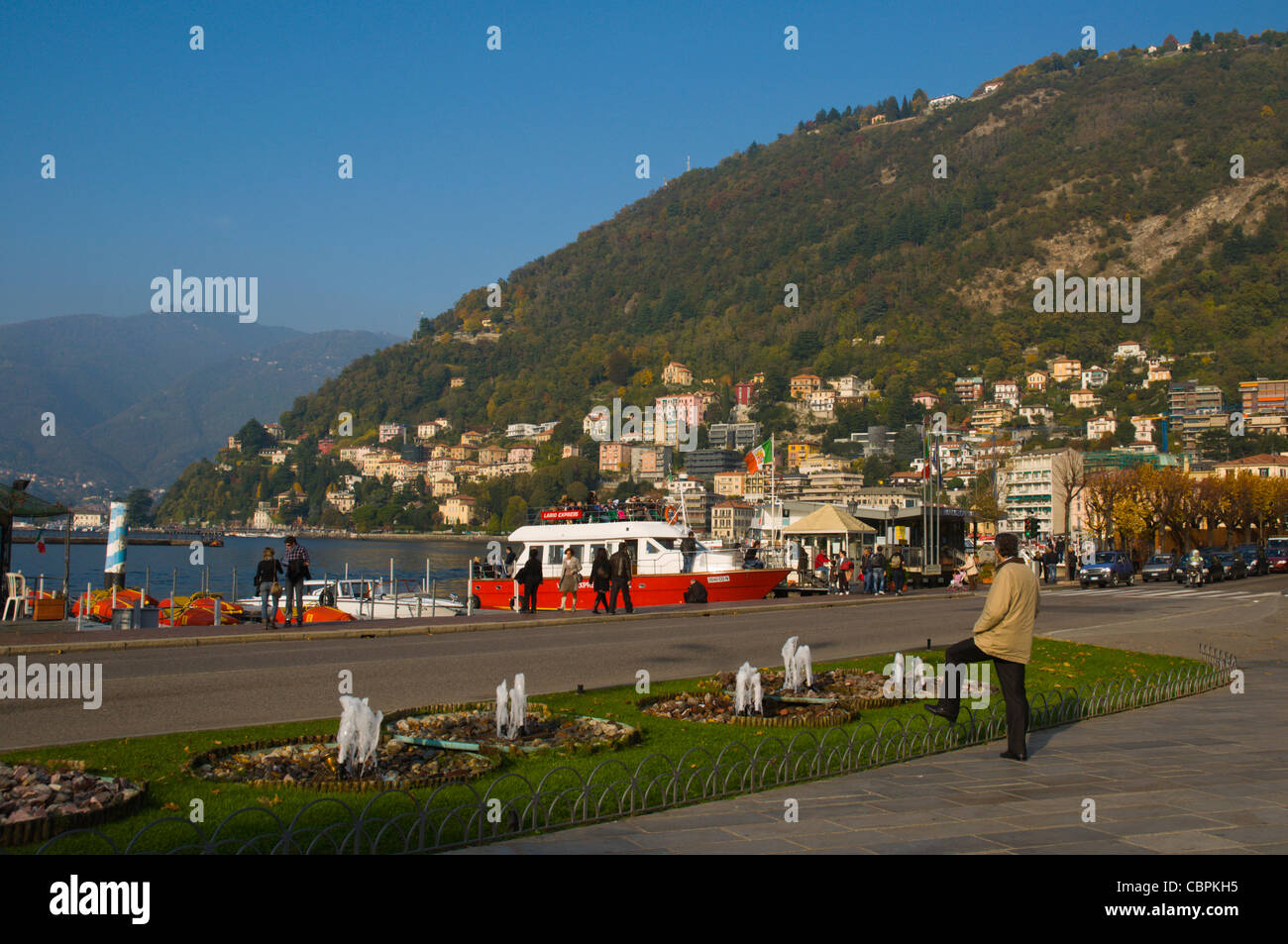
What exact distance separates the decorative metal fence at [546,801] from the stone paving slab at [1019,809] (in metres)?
0.17

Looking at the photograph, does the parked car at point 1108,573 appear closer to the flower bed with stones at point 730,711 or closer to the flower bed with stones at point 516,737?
the flower bed with stones at point 730,711

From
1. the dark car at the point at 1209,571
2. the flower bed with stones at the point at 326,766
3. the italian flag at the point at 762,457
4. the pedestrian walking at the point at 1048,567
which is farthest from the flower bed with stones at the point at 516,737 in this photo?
the dark car at the point at 1209,571

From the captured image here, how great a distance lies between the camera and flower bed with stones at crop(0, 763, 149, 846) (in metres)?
5.82

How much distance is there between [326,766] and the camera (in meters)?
7.76

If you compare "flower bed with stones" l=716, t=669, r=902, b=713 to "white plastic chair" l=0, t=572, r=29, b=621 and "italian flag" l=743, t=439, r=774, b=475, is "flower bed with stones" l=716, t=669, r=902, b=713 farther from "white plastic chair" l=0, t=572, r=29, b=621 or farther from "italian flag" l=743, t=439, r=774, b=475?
"italian flag" l=743, t=439, r=774, b=475

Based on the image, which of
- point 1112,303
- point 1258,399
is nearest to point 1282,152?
point 1112,303

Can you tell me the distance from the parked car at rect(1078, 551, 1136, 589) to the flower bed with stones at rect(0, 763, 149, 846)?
3808 centimetres

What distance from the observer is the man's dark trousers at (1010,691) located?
8.34 metres

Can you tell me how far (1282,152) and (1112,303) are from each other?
49.4 metres

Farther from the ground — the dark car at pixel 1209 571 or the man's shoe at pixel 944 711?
the man's shoe at pixel 944 711

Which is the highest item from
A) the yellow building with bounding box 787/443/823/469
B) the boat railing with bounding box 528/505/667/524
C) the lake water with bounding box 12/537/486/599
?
the yellow building with bounding box 787/443/823/469

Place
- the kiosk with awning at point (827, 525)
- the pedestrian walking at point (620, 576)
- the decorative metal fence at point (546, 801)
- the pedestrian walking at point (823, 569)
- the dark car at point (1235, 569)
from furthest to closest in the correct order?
the dark car at point (1235, 569), the kiosk with awning at point (827, 525), the pedestrian walking at point (823, 569), the pedestrian walking at point (620, 576), the decorative metal fence at point (546, 801)

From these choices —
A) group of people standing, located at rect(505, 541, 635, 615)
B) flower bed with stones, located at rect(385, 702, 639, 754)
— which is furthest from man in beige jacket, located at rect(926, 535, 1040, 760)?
group of people standing, located at rect(505, 541, 635, 615)
